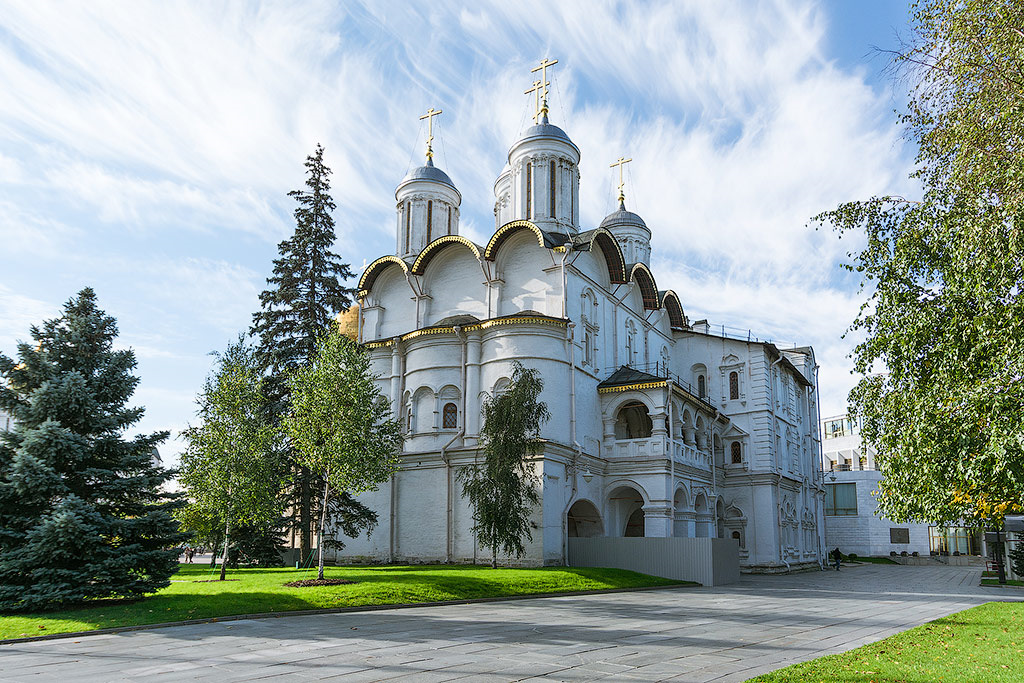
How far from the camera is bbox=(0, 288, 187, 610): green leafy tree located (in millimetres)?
13469

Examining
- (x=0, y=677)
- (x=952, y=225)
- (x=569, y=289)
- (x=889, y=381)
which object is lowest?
(x=0, y=677)

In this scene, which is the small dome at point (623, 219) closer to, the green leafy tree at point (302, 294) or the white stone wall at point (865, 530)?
the green leafy tree at point (302, 294)

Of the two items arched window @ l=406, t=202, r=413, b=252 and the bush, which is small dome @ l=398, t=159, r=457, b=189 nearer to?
arched window @ l=406, t=202, r=413, b=252

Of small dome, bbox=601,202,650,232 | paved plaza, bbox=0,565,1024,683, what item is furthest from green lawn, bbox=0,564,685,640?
small dome, bbox=601,202,650,232

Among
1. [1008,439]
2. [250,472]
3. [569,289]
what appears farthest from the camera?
[569,289]

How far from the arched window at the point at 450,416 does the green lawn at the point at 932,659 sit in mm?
17873

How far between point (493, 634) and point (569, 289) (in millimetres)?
18626

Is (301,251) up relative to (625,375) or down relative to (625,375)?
up

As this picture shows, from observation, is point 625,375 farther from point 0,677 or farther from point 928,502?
point 0,677

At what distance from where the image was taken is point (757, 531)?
37.8 metres

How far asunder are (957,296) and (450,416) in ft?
66.8

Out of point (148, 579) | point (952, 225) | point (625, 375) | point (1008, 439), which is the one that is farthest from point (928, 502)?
point (625, 375)

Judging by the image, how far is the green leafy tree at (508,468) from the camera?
22.0m

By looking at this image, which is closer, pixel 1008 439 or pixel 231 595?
pixel 1008 439
